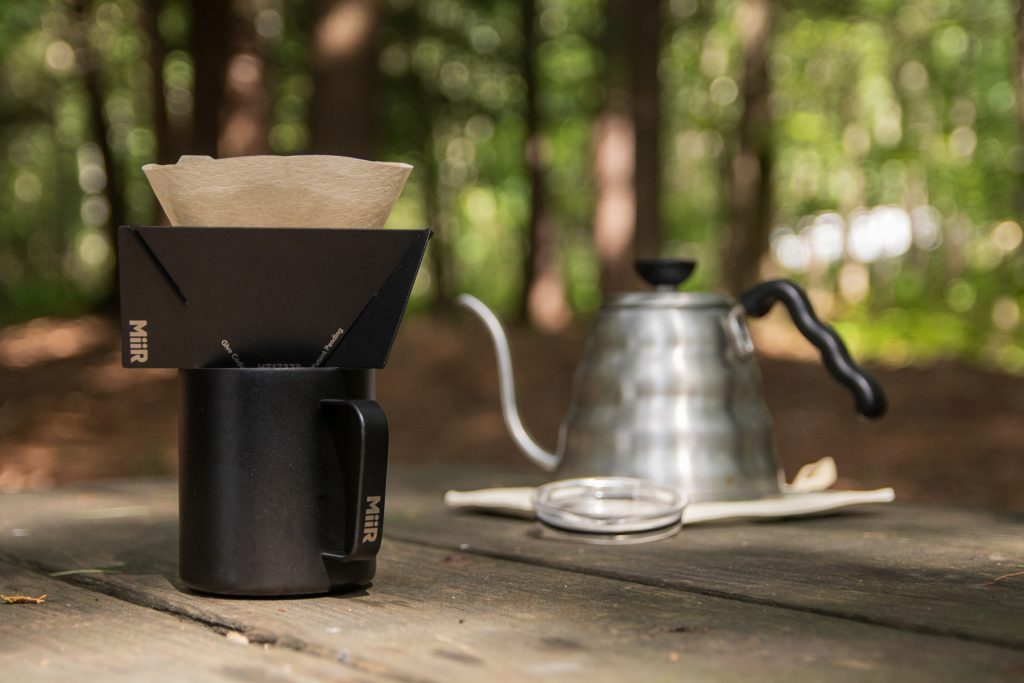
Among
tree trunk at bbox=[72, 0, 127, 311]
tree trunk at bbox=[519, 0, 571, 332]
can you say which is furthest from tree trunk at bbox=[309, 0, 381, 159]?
tree trunk at bbox=[519, 0, 571, 332]

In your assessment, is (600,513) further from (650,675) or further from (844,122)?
(844,122)

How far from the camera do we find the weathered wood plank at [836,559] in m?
1.07

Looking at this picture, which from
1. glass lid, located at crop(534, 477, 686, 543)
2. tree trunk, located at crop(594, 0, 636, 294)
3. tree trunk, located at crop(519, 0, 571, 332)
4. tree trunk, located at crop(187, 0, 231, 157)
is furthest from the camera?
tree trunk, located at crop(519, 0, 571, 332)

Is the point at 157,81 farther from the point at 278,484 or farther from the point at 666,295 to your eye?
the point at 278,484

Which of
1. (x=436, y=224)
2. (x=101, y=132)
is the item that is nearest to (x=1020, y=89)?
(x=101, y=132)

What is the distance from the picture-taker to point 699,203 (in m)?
28.0

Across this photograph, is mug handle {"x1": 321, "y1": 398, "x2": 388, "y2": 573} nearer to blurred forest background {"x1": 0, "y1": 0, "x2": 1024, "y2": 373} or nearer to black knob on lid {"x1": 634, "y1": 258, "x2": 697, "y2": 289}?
black knob on lid {"x1": 634, "y1": 258, "x2": 697, "y2": 289}

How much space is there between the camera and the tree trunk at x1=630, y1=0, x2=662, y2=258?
30.0ft

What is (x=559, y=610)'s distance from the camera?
3.51ft

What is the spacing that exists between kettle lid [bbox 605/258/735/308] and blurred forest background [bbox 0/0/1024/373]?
158 inches

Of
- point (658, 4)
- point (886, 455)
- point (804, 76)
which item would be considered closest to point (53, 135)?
point (804, 76)

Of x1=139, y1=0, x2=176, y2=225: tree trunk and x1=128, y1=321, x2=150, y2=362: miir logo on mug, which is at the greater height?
x1=139, y1=0, x2=176, y2=225: tree trunk

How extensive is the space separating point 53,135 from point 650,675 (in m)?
25.1

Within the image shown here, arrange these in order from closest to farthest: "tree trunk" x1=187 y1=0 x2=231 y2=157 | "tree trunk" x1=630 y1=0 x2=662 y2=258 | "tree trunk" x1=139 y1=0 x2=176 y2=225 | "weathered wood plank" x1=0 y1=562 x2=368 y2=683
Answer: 1. "weathered wood plank" x1=0 y1=562 x2=368 y2=683
2. "tree trunk" x1=630 y1=0 x2=662 y2=258
3. "tree trunk" x1=187 y1=0 x2=231 y2=157
4. "tree trunk" x1=139 y1=0 x2=176 y2=225
